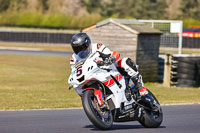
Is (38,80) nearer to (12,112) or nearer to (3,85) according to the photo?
(3,85)

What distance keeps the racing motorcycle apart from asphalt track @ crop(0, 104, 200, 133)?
280mm

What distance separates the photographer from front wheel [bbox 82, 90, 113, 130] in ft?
21.7

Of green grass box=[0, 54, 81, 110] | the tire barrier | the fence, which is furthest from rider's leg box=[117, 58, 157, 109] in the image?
the fence

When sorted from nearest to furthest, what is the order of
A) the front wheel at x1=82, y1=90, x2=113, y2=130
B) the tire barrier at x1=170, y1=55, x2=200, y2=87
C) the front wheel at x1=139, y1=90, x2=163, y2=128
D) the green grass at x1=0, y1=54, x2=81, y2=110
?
the front wheel at x1=82, y1=90, x2=113, y2=130 < the front wheel at x1=139, y1=90, x2=163, y2=128 < the green grass at x1=0, y1=54, x2=81, y2=110 < the tire barrier at x1=170, y1=55, x2=200, y2=87

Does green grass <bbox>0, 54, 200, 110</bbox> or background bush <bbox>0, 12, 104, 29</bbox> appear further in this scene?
background bush <bbox>0, 12, 104, 29</bbox>

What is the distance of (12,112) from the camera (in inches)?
387

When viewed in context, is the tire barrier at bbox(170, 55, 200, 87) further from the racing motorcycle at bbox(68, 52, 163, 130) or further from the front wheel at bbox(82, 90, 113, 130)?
the front wheel at bbox(82, 90, 113, 130)

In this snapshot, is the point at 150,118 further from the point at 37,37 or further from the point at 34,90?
the point at 37,37

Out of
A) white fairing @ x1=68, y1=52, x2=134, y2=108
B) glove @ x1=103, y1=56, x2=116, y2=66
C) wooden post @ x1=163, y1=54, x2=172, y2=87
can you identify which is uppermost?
glove @ x1=103, y1=56, x2=116, y2=66

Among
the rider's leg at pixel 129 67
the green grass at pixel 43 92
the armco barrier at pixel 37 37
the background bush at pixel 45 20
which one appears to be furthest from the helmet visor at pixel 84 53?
the background bush at pixel 45 20

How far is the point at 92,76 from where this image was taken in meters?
6.80

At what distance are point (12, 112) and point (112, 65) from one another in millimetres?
3362

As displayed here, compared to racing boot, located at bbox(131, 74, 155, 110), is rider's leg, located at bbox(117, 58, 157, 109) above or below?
above

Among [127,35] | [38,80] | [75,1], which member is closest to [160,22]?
[127,35]
